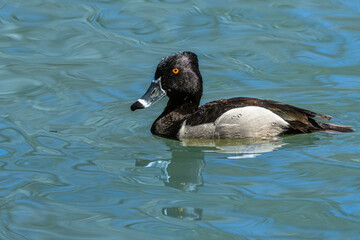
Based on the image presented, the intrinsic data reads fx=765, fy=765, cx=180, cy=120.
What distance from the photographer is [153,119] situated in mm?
9164

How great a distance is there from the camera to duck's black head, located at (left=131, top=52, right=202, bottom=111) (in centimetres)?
855

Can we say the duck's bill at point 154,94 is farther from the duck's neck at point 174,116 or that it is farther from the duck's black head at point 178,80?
the duck's neck at point 174,116

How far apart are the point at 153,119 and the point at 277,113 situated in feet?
5.65

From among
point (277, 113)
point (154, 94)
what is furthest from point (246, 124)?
point (154, 94)

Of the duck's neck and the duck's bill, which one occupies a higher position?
the duck's bill

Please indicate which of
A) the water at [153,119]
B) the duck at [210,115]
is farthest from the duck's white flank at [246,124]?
the water at [153,119]

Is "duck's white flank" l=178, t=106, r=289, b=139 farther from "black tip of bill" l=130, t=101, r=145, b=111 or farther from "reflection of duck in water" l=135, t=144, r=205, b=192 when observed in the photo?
"black tip of bill" l=130, t=101, r=145, b=111

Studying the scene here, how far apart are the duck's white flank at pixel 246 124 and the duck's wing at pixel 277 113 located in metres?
0.05

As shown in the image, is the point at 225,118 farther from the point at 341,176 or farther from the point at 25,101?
the point at 25,101

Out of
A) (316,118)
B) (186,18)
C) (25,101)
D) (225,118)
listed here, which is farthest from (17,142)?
(186,18)

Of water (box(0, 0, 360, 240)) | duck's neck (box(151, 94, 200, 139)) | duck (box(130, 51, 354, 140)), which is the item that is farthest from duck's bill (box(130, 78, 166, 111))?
water (box(0, 0, 360, 240))

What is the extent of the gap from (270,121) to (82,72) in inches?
139

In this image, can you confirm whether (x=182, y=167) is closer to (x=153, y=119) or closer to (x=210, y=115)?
(x=210, y=115)

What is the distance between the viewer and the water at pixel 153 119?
20.0 feet
